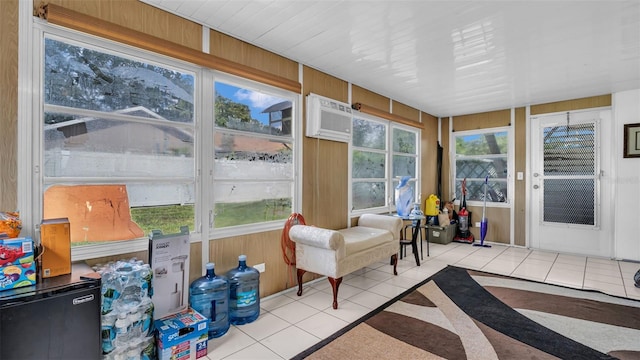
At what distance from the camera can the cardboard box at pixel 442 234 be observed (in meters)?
5.61

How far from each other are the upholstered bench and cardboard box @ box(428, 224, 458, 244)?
228 centimetres

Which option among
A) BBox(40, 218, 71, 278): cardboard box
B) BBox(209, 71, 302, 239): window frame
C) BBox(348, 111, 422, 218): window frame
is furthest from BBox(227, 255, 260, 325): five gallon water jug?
BBox(348, 111, 422, 218): window frame

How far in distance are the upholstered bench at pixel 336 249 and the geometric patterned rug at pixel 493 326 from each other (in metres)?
0.49

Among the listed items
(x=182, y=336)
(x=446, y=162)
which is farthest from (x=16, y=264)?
(x=446, y=162)

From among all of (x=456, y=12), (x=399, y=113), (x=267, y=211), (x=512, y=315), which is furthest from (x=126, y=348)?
(x=399, y=113)

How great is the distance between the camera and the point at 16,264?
1.54 metres

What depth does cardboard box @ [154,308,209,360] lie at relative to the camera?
1.96 metres

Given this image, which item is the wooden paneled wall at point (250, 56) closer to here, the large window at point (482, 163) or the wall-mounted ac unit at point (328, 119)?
the wall-mounted ac unit at point (328, 119)

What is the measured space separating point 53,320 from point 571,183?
6.47m

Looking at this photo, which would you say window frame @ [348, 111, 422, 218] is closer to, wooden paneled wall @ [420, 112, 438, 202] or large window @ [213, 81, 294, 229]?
wooden paneled wall @ [420, 112, 438, 202]

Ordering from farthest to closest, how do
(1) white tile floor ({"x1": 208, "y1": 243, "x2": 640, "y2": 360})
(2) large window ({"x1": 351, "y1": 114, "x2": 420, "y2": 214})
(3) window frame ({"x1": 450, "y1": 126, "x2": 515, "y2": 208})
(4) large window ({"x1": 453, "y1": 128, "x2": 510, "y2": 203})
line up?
(4) large window ({"x1": 453, "y1": 128, "x2": 510, "y2": 203}) → (3) window frame ({"x1": 450, "y1": 126, "x2": 515, "y2": 208}) → (2) large window ({"x1": 351, "y1": 114, "x2": 420, "y2": 214}) → (1) white tile floor ({"x1": 208, "y1": 243, "x2": 640, "y2": 360})

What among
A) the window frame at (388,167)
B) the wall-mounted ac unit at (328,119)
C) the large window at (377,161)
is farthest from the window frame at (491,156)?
the wall-mounted ac unit at (328,119)

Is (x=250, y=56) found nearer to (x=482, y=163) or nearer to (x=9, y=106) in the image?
(x=9, y=106)

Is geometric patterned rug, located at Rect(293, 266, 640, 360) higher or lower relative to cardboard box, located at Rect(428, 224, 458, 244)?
lower
